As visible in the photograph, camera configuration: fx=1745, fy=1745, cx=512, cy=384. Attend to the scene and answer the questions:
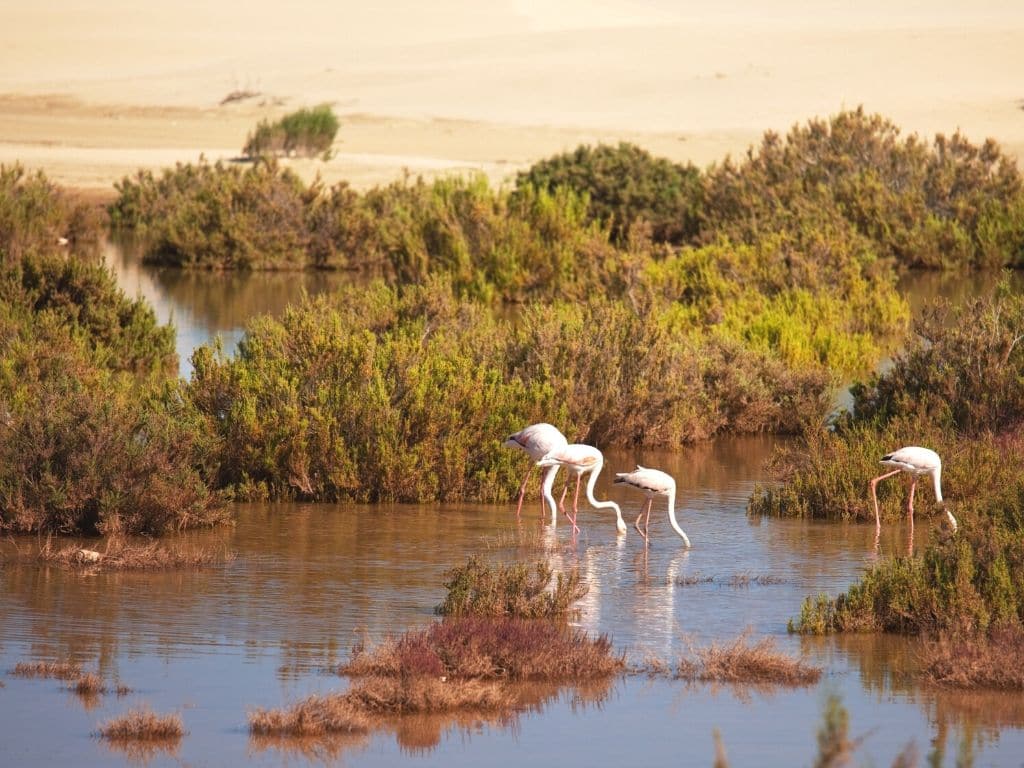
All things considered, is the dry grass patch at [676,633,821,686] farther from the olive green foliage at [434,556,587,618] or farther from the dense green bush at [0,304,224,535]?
the dense green bush at [0,304,224,535]

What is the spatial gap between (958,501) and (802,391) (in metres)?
3.79

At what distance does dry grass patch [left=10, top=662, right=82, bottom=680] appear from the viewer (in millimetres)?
8602

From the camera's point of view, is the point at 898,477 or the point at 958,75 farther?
the point at 958,75

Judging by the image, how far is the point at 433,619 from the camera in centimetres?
978

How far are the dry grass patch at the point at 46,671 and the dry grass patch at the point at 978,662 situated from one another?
14.0 ft

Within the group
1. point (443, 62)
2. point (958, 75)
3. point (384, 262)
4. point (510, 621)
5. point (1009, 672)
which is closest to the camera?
point (1009, 672)

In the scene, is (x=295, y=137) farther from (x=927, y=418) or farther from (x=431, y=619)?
(x=431, y=619)

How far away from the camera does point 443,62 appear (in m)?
93.1

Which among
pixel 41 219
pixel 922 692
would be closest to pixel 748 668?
pixel 922 692

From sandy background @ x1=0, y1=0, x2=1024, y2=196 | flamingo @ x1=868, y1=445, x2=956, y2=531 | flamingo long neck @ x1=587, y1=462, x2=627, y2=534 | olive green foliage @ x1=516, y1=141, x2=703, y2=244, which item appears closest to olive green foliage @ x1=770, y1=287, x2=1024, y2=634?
flamingo @ x1=868, y1=445, x2=956, y2=531

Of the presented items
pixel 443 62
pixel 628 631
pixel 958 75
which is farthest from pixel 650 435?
pixel 443 62

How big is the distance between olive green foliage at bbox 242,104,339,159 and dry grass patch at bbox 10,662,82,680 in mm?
39958

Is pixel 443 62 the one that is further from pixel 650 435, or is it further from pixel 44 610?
pixel 44 610

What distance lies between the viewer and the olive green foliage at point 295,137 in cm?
4841
